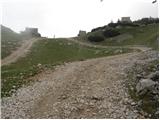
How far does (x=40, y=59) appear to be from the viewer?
4412 centimetres

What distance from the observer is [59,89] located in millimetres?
24062

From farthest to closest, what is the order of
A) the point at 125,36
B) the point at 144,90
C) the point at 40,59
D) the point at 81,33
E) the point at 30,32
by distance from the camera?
1. the point at 30,32
2. the point at 81,33
3. the point at 125,36
4. the point at 40,59
5. the point at 144,90

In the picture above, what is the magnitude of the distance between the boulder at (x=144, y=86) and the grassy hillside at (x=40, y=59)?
25.9 feet

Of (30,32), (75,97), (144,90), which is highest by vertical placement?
(30,32)

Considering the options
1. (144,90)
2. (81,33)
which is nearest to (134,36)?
(81,33)

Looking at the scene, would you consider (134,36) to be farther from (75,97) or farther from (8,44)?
(75,97)

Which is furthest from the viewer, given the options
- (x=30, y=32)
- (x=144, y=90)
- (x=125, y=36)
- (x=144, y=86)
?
(x=30, y=32)

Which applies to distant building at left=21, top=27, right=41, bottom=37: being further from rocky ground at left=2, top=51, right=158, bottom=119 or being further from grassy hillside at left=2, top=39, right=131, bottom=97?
rocky ground at left=2, top=51, right=158, bottom=119

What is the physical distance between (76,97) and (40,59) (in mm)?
22555

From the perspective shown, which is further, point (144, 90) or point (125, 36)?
point (125, 36)

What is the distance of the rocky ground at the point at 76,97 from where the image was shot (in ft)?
64.6

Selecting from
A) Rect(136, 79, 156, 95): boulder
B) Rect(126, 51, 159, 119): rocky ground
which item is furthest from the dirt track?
Rect(136, 79, 156, 95): boulder

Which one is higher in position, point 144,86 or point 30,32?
point 30,32

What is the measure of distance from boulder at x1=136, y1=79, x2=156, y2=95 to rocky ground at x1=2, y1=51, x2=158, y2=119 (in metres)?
0.76
